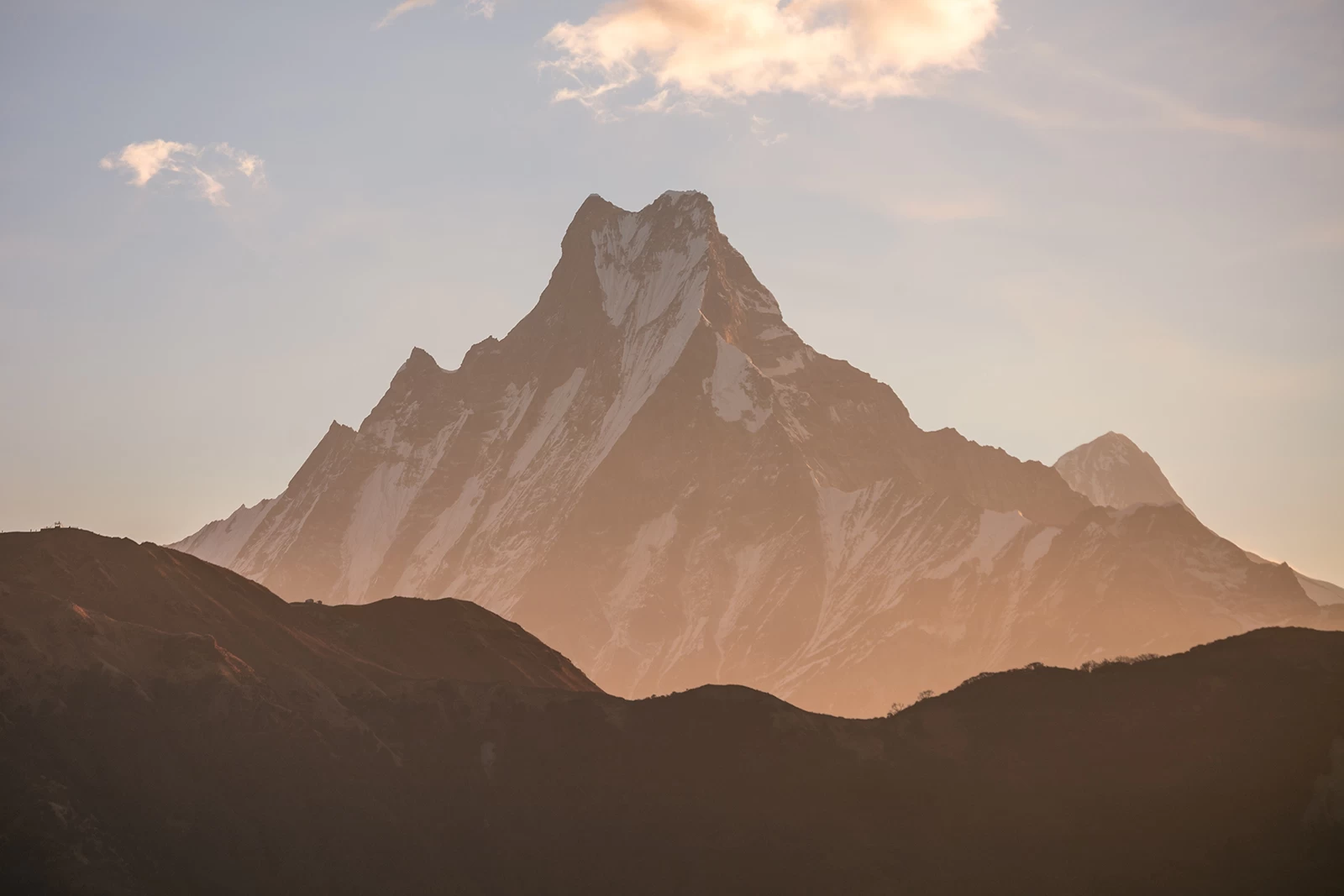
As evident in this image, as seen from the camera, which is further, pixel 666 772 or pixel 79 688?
pixel 666 772

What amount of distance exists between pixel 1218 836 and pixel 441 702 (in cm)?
6431

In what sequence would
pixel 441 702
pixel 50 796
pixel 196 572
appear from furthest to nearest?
pixel 196 572
pixel 441 702
pixel 50 796

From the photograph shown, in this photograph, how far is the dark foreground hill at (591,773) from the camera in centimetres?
13300


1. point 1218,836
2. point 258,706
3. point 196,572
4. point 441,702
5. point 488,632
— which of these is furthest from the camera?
point 488,632

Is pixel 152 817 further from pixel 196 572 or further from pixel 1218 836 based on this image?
pixel 1218 836

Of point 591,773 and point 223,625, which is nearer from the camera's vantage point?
point 591,773

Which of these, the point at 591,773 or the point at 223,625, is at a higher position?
the point at 591,773

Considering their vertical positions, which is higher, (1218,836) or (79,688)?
(1218,836)

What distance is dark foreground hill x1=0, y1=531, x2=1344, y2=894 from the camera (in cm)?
13300

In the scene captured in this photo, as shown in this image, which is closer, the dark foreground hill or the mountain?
the dark foreground hill

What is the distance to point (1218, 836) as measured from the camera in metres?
137

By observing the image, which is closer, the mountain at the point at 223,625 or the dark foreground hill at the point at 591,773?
the dark foreground hill at the point at 591,773

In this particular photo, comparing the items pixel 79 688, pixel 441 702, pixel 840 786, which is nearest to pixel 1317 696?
pixel 840 786

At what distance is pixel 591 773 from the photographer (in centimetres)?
15138
